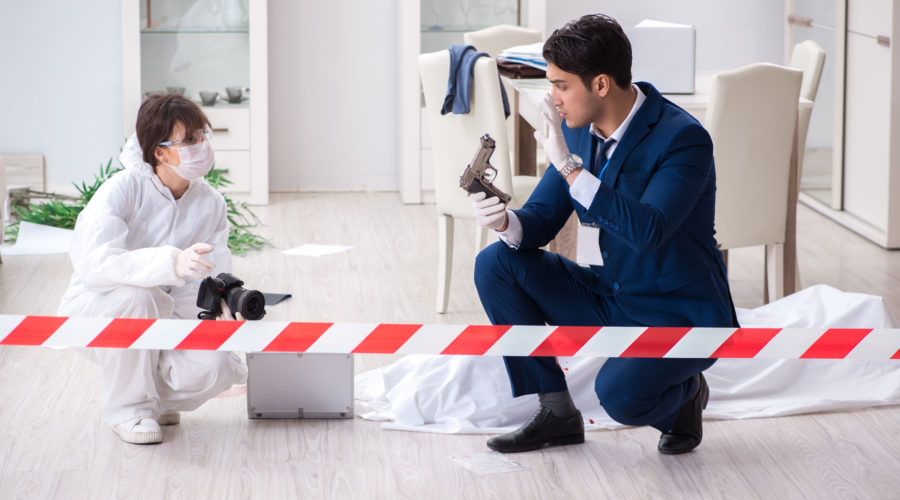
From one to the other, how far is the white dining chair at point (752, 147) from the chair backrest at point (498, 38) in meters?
1.70

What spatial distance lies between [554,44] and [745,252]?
8.82 ft

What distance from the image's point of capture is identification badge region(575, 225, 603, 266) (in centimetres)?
245

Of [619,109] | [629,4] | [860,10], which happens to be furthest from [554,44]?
[629,4]

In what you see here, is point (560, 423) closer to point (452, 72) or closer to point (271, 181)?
point (452, 72)

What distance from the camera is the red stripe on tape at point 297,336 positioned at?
2.19 metres

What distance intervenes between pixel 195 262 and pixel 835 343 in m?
1.27

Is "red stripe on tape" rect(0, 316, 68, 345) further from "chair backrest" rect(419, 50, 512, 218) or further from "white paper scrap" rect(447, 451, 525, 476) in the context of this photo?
"chair backrest" rect(419, 50, 512, 218)

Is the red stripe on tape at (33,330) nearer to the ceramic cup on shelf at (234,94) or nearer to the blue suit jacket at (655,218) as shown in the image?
the blue suit jacket at (655,218)

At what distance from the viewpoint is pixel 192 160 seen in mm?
2625

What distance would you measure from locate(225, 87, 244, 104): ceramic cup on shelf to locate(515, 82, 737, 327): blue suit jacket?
3412 mm

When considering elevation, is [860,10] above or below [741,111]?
above

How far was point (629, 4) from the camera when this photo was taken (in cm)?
600

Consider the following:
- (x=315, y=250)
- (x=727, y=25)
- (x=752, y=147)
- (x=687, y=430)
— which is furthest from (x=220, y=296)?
(x=727, y=25)

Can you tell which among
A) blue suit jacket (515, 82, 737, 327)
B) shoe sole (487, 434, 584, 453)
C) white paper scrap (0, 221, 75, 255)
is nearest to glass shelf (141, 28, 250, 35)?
white paper scrap (0, 221, 75, 255)
